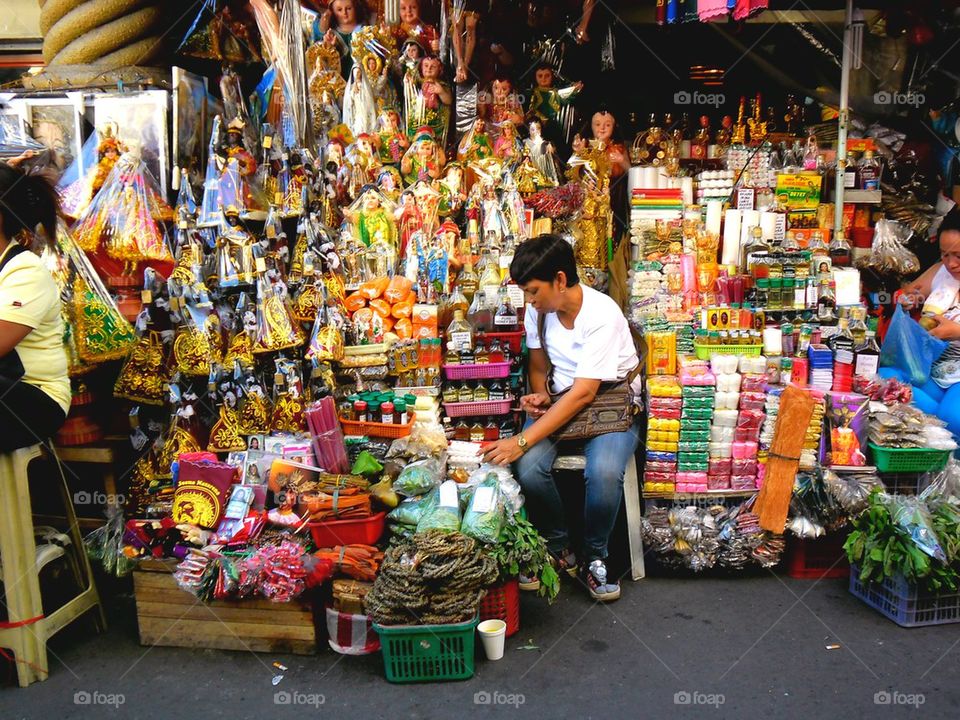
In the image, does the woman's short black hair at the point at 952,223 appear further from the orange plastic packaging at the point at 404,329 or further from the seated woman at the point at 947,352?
the orange plastic packaging at the point at 404,329

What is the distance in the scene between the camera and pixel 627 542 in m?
4.13

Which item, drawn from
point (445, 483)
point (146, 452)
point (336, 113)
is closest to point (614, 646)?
point (445, 483)

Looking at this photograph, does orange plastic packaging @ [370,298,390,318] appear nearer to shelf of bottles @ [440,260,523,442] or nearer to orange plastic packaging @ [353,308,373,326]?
orange plastic packaging @ [353,308,373,326]

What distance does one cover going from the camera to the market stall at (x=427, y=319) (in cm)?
325

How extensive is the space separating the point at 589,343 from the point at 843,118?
2.22 metres

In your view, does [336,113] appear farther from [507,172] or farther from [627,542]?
[627,542]

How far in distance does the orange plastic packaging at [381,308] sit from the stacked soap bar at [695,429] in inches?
59.7

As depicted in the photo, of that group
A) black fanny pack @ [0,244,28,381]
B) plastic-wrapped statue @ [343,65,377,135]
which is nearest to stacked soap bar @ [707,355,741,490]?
plastic-wrapped statue @ [343,65,377,135]

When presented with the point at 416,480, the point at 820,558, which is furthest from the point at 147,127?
the point at 820,558

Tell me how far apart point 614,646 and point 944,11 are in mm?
4378

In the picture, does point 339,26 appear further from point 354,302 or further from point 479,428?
point 479,428

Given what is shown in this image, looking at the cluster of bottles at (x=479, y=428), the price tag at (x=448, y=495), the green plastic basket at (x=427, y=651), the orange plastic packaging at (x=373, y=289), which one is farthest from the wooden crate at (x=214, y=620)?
the orange plastic packaging at (x=373, y=289)

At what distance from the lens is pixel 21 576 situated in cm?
300

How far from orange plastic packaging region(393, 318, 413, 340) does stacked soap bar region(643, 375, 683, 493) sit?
4.08ft
